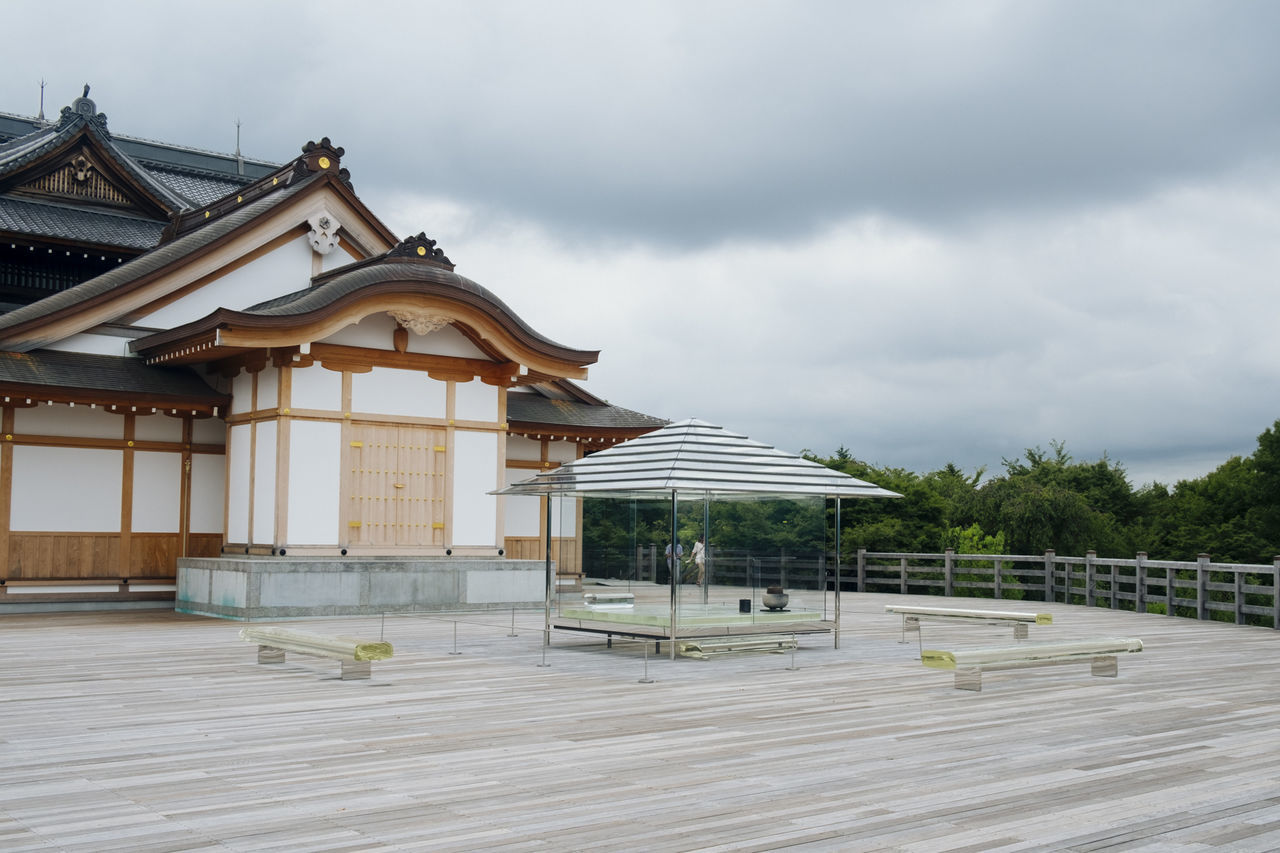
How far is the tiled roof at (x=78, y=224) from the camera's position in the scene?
73.8 feet

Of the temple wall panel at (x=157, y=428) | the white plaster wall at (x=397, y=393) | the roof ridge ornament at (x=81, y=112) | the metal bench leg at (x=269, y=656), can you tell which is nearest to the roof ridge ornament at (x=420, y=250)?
the white plaster wall at (x=397, y=393)

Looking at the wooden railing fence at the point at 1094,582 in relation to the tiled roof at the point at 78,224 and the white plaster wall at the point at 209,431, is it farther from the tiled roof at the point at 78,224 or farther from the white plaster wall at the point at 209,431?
the tiled roof at the point at 78,224

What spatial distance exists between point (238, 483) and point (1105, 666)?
563 inches

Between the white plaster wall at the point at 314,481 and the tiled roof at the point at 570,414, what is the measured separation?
4941 millimetres

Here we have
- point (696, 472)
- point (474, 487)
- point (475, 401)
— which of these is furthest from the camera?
point (475, 401)

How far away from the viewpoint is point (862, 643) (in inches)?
611

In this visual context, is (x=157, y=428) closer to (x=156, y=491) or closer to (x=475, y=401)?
(x=156, y=491)

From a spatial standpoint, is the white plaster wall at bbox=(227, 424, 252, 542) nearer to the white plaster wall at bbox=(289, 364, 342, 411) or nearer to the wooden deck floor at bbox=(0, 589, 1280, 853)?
the white plaster wall at bbox=(289, 364, 342, 411)

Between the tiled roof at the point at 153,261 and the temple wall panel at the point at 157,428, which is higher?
the tiled roof at the point at 153,261

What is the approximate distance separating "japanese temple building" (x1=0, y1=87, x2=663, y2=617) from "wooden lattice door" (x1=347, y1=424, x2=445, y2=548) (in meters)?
0.04

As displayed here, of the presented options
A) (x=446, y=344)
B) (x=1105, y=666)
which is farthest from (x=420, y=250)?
(x=1105, y=666)

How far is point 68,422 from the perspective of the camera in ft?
65.6

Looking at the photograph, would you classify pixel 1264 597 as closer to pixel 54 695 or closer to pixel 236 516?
pixel 236 516

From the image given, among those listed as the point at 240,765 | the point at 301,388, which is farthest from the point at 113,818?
the point at 301,388
